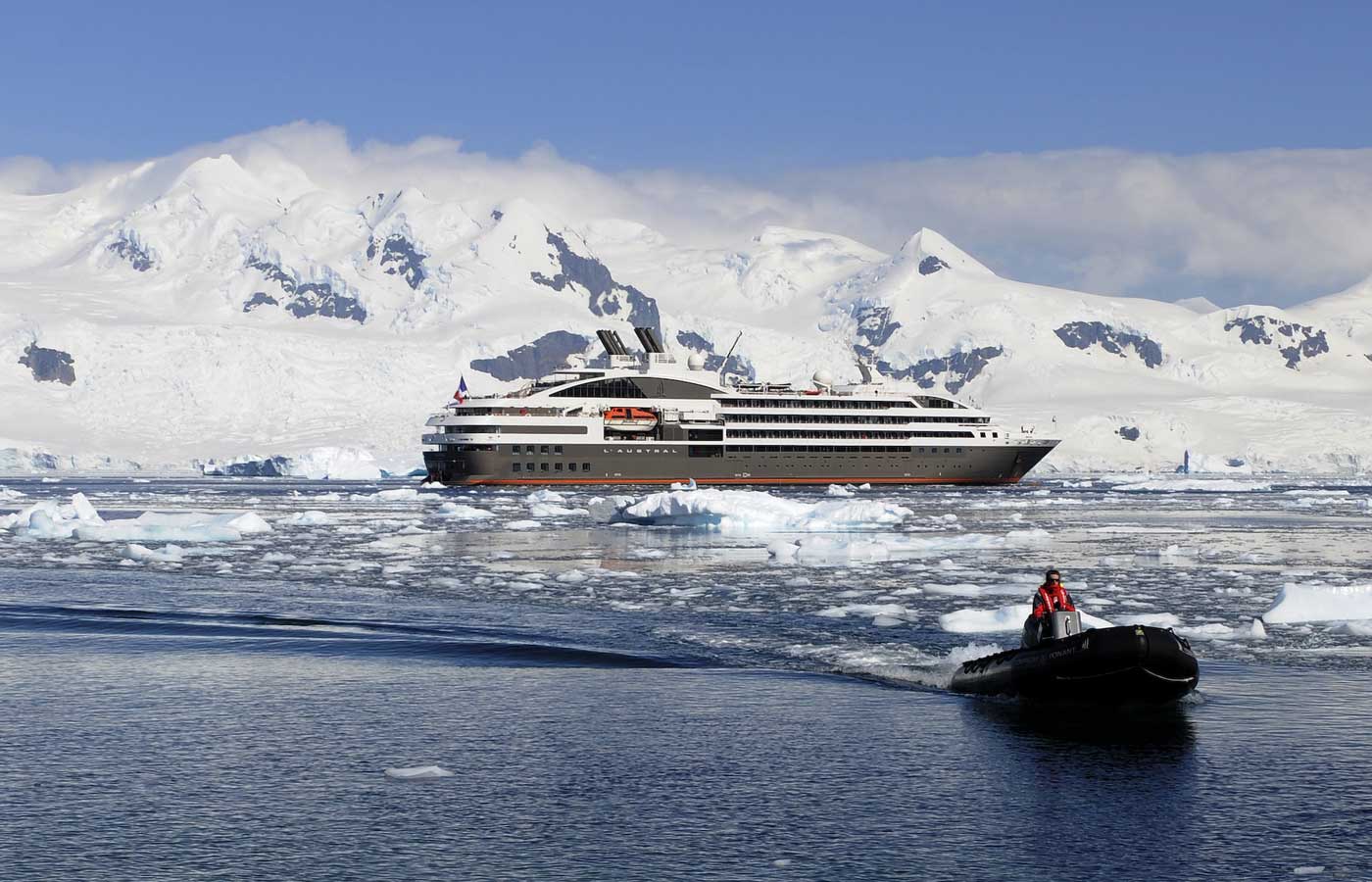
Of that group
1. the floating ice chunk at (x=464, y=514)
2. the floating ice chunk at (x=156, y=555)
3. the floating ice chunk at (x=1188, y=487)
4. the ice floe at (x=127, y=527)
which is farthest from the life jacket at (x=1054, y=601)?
the floating ice chunk at (x=1188, y=487)

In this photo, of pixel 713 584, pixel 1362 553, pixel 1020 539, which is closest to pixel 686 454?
pixel 1020 539

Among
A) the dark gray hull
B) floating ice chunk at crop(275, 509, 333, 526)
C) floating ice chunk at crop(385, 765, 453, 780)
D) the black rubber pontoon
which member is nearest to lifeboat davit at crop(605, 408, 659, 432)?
the dark gray hull

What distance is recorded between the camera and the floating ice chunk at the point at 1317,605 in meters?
28.7

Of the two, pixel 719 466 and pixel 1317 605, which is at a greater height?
pixel 719 466

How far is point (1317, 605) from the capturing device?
95.6 ft

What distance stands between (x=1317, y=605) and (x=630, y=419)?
98608 millimetres

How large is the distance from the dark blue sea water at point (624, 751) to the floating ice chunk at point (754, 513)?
24.8 m

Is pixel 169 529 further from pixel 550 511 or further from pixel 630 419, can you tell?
pixel 630 419

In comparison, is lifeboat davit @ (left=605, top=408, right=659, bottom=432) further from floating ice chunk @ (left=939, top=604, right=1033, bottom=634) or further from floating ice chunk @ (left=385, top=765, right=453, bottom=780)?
floating ice chunk @ (left=385, top=765, right=453, bottom=780)

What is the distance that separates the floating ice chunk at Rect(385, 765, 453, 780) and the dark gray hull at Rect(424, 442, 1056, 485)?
105604 mm

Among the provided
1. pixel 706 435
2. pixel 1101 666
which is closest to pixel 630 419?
pixel 706 435

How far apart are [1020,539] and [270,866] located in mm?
43210

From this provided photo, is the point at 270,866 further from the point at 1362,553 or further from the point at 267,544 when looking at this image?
the point at 1362,553

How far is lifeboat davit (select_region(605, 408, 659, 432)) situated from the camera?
125 m
